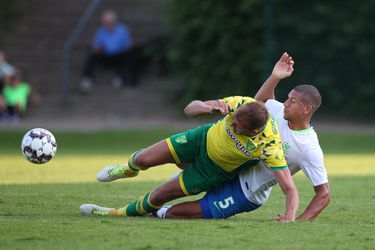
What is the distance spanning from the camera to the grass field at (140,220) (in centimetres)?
825

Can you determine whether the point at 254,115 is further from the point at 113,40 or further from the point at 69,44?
the point at 69,44

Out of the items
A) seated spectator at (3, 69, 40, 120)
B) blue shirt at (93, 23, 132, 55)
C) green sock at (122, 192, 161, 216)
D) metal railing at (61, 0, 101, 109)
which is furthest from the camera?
metal railing at (61, 0, 101, 109)

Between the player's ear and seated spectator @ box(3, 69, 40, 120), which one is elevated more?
seated spectator @ box(3, 69, 40, 120)

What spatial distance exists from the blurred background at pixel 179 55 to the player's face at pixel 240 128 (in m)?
15.9

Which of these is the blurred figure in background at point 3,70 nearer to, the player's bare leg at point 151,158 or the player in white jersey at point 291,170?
the player's bare leg at point 151,158

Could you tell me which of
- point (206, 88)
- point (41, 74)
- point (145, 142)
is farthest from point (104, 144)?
point (41, 74)

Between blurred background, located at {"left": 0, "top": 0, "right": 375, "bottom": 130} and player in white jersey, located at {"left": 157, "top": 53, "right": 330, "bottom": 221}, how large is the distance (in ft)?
49.3

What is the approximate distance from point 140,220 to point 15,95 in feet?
57.6

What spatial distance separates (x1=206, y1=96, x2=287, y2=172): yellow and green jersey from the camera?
9.61 meters

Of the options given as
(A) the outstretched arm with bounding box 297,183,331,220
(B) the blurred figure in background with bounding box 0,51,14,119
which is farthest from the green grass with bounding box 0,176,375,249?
(B) the blurred figure in background with bounding box 0,51,14,119

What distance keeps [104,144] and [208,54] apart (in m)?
4.40

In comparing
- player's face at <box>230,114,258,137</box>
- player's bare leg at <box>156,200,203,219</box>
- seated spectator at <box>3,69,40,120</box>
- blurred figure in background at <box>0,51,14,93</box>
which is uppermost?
blurred figure in background at <box>0,51,14,93</box>

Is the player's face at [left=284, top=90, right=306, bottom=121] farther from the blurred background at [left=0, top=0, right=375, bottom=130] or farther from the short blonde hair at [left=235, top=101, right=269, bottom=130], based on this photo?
the blurred background at [left=0, top=0, right=375, bottom=130]

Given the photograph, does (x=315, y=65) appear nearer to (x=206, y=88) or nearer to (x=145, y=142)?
(x=206, y=88)
